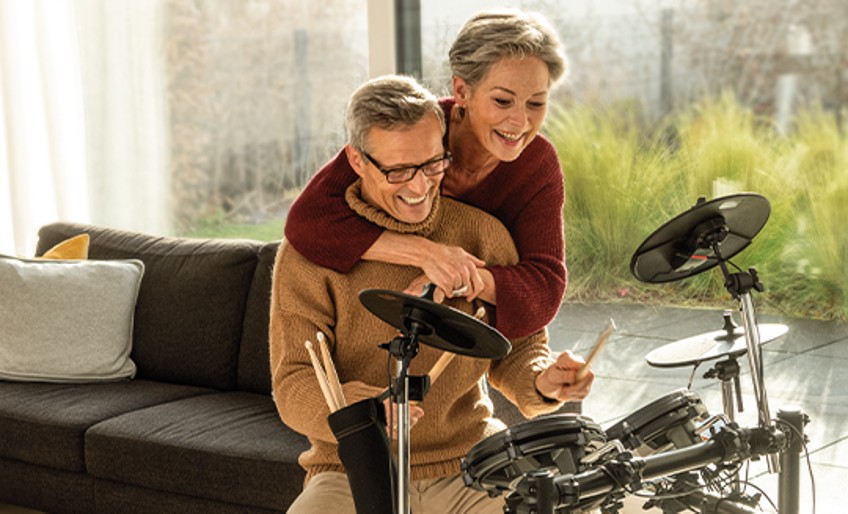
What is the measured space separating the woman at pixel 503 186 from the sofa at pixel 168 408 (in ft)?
2.75

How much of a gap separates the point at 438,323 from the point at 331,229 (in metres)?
0.52

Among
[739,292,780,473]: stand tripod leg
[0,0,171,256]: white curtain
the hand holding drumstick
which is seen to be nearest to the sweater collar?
the hand holding drumstick

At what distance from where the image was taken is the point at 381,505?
217 centimetres

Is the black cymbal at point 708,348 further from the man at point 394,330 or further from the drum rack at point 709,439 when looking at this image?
the man at point 394,330

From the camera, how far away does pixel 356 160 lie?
2.41m

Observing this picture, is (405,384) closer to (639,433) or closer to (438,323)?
(438,323)

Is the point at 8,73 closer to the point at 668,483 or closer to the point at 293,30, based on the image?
the point at 293,30

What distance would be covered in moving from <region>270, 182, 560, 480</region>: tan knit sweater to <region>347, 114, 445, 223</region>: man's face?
0.20ft

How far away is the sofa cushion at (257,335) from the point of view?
4059mm

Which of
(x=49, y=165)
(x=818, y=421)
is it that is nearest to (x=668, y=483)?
(x=818, y=421)

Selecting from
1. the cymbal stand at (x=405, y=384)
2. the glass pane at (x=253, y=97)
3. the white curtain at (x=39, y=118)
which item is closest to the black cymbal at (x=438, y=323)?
the cymbal stand at (x=405, y=384)

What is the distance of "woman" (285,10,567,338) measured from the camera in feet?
7.84

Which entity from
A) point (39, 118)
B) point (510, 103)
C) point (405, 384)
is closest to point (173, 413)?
point (510, 103)

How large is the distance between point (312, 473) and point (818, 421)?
5.41ft
